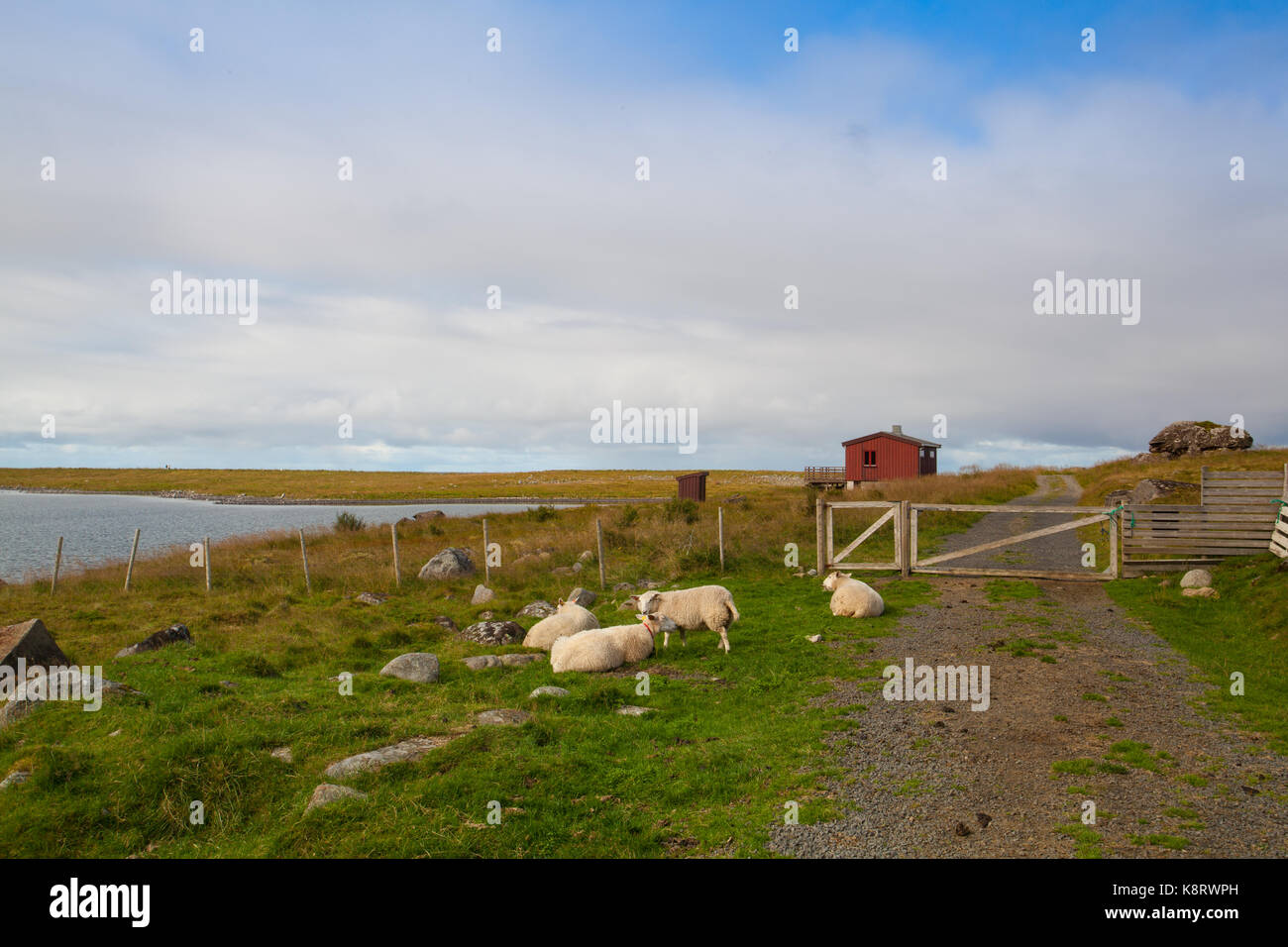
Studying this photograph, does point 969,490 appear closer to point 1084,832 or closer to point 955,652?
point 955,652

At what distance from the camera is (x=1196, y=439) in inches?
1865

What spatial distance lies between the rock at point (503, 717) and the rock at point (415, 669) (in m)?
2.26

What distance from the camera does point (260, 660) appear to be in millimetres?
12789

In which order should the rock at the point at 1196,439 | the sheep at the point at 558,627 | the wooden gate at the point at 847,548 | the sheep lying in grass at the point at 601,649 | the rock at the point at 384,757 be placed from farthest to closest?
the rock at the point at 1196,439, the wooden gate at the point at 847,548, the sheep at the point at 558,627, the sheep lying in grass at the point at 601,649, the rock at the point at 384,757

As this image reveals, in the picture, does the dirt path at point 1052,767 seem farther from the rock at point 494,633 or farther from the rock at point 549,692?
the rock at point 494,633

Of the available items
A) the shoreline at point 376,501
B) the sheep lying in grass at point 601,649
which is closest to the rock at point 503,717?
the sheep lying in grass at point 601,649

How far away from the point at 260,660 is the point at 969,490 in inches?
1729

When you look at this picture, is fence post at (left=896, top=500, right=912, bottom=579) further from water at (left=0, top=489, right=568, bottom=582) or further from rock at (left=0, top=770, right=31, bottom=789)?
water at (left=0, top=489, right=568, bottom=582)

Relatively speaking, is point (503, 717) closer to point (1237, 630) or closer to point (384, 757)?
point (384, 757)

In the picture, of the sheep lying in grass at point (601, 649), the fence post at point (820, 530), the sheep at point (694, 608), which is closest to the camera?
the sheep lying in grass at point (601, 649)

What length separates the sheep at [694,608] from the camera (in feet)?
45.3

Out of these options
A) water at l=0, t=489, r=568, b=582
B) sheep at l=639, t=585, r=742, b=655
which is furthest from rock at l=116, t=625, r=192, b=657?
water at l=0, t=489, r=568, b=582

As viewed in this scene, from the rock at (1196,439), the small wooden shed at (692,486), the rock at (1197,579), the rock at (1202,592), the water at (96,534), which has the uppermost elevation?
the rock at (1196,439)
